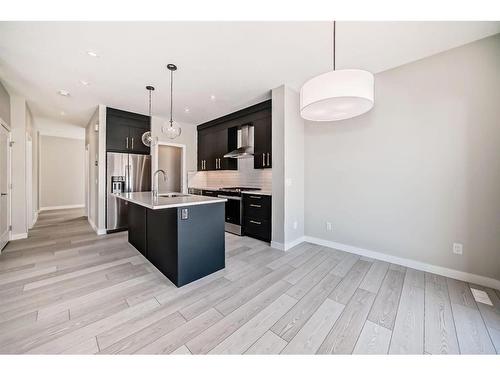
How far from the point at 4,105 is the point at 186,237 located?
13.6ft

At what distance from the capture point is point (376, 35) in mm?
2102

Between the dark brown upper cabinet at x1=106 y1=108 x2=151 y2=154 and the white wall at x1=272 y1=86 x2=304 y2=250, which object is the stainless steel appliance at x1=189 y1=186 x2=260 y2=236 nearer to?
the white wall at x1=272 y1=86 x2=304 y2=250

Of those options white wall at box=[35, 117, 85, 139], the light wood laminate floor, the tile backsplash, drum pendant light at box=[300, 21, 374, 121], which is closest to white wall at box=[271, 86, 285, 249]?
the light wood laminate floor

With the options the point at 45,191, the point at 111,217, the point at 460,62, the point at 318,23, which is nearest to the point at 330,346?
the point at 318,23

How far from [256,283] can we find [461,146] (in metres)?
2.84

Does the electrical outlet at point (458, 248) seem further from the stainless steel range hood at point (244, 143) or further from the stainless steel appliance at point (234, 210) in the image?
the stainless steel range hood at point (244, 143)

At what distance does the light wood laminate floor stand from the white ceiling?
2664 millimetres

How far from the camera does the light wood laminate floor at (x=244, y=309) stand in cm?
142

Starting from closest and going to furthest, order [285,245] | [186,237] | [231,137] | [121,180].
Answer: [186,237]
[285,245]
[121,180]
[231,137]

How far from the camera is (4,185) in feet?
11.0

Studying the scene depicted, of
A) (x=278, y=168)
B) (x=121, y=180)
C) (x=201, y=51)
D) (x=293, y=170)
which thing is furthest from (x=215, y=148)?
(x=201, y=51)

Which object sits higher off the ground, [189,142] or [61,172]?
[189,142]

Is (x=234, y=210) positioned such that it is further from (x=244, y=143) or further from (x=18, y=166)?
(x=18, y=166)

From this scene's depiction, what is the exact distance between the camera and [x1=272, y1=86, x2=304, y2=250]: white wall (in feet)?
10.6
